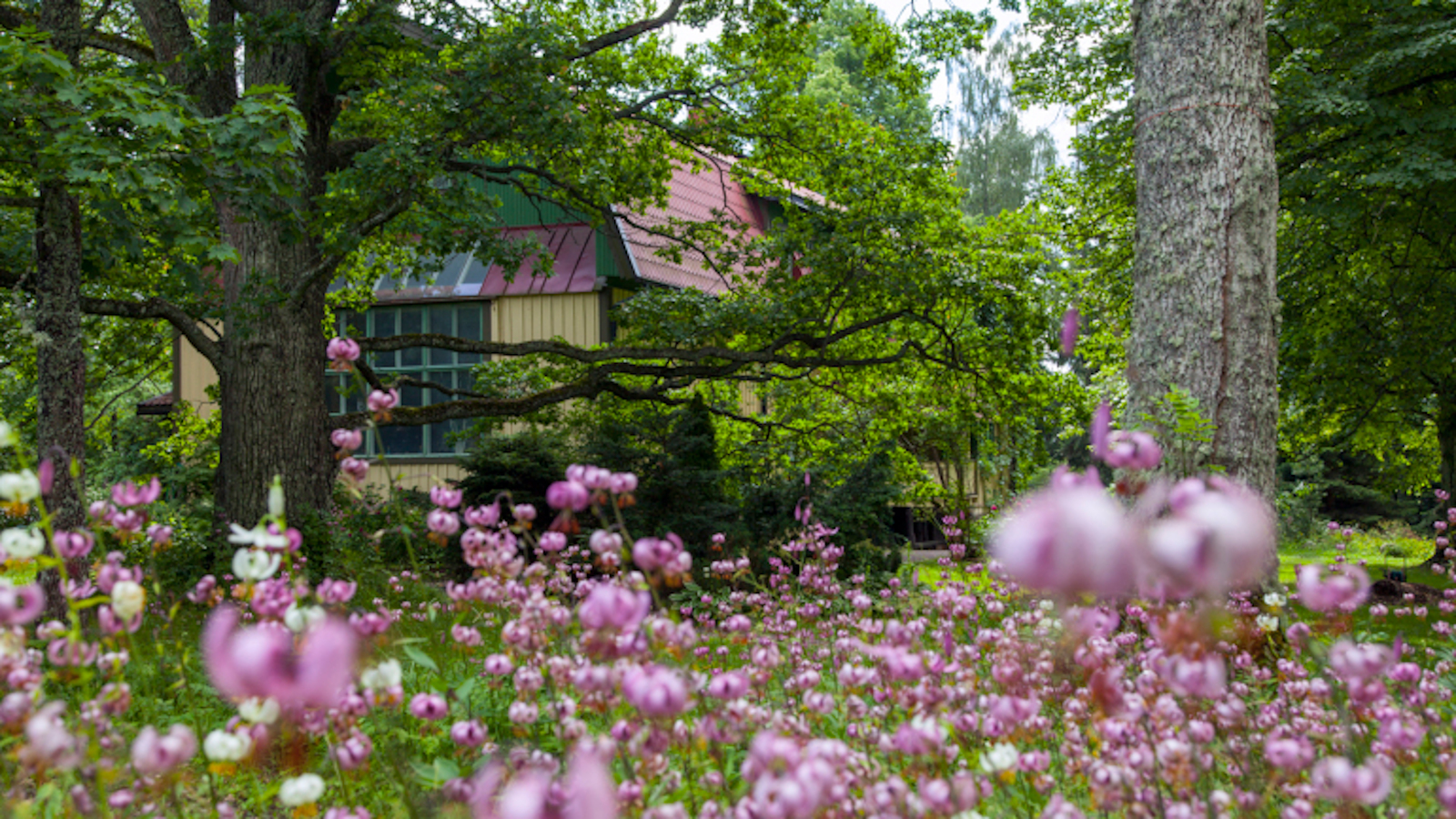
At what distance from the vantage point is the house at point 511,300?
16594mm

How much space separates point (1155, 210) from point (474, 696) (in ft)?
15.3

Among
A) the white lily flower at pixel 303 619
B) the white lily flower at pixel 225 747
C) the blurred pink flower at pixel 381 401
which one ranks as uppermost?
the blurred pink flower at pixel 381 401

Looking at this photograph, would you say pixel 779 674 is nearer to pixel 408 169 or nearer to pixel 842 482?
pixel 408 169

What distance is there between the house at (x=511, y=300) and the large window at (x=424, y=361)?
0.02 m

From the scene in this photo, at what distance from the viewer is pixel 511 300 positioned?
1725 cm

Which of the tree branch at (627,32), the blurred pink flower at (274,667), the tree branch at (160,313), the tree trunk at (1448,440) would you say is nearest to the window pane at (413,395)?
the tree branch at (160,313)

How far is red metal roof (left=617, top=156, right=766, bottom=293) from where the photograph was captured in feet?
47.9

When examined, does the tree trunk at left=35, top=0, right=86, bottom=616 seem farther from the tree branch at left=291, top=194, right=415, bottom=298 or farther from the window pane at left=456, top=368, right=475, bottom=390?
the window pane at left=456, top=368, right=475, bottom=390

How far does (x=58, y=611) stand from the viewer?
6449 millimetres

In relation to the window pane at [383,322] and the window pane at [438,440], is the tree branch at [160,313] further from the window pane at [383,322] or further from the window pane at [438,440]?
the window pane at [383,322]

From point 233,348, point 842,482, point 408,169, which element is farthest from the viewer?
point 842,482

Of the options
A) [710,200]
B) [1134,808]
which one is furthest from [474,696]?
[710,200]

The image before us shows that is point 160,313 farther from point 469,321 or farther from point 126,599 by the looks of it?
point 126,599

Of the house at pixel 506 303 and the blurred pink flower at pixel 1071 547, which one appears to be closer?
the blurred pink flower at pixel 1071 547
